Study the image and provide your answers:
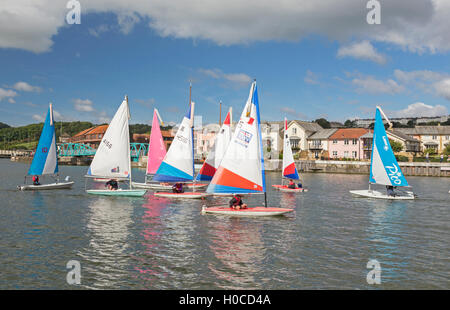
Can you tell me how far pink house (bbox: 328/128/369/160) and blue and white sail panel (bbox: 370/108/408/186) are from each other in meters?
75.4

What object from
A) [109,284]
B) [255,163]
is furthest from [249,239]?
[109,284]

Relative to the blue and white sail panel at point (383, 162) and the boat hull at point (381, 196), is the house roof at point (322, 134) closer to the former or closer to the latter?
the boat hull at point (381, 196)

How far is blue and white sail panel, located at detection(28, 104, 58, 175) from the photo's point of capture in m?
43.0

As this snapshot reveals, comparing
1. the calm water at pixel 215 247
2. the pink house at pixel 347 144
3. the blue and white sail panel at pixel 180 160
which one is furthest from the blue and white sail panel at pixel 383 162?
the pink house at pixel 347 144

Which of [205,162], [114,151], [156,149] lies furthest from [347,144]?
[114,151]

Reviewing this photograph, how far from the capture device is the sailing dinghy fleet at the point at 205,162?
27.1 m

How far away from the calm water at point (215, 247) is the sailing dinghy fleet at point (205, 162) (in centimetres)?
261

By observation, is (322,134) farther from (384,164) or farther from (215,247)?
(215,247)

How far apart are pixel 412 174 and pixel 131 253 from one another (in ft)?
293

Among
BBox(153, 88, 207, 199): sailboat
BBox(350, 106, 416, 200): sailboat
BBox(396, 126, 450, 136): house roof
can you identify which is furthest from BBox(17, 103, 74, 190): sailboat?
BBox(396, 126, 450, 136): house roof

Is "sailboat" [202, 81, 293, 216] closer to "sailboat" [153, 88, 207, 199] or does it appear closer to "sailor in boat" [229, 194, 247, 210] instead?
"sailor in boat" [229, 194, 247, 210]

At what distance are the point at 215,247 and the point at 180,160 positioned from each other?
1892cm
